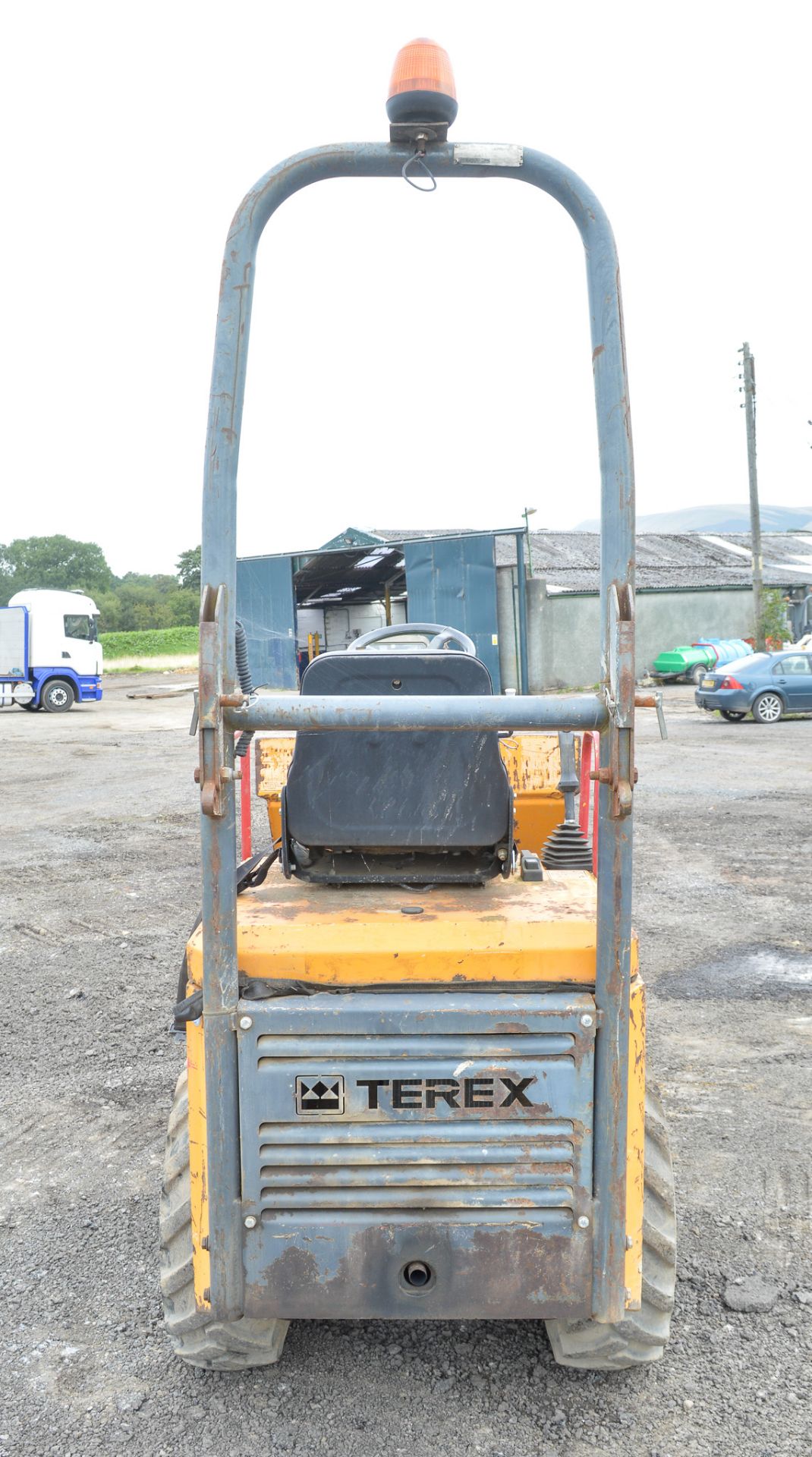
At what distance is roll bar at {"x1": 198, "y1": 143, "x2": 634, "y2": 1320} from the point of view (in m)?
2.08

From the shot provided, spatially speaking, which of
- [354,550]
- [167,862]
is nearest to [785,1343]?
[167,862]

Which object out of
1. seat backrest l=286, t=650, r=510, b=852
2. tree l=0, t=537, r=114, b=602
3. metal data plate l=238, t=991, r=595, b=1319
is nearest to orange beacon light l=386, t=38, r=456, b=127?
seat backrest l=286, t=650, r=510, b=852

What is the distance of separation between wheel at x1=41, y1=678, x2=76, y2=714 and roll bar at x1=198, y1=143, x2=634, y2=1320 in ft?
80.4

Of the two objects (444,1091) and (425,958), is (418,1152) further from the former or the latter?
(425,958)

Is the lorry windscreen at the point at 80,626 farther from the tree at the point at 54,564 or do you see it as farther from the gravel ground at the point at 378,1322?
the tree at the point at 54,564

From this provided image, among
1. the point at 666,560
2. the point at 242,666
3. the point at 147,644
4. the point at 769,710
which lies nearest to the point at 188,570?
the point at 147,644

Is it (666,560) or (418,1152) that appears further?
(666,560)

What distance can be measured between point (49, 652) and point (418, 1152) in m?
24.7

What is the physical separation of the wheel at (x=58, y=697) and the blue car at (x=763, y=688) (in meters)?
14.8

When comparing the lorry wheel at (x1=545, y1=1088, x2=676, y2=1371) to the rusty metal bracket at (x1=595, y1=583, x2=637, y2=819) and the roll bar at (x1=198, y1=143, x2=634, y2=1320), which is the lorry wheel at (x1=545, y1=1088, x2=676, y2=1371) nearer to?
the roll bar at (x1=198, y1=143, x2=634, y2=1320)

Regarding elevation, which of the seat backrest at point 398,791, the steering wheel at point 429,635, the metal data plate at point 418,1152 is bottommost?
the metal data plate at point 418,1152

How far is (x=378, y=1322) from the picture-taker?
2.91 m

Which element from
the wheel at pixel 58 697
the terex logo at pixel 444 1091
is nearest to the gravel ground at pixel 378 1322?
the terex logo at pixel 444 1091

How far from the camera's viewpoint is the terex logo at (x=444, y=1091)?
2.32 m
